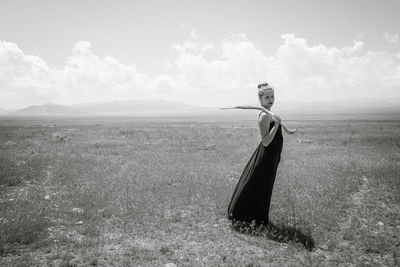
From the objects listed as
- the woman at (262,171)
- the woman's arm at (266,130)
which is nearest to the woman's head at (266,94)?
the woman at (262,171)

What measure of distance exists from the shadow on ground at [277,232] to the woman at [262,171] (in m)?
0.16

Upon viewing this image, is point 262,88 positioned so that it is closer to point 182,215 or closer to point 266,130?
point 266,130

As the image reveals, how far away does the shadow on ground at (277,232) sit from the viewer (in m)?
7.16

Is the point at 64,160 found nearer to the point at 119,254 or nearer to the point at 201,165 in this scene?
the point at 201,165

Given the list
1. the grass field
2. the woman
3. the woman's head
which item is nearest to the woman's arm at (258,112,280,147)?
the woman

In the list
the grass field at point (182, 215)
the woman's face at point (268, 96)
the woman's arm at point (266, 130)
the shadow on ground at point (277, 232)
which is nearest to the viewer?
the grass field at point (182, 215)

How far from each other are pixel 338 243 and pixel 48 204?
8.67m

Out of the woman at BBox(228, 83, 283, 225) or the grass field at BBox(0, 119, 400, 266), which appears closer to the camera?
the grass field at BBox(0, 119, 400, 266)

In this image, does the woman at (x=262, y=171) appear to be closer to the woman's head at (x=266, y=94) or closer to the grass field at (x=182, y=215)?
the woman's head at (x=266, y=94)

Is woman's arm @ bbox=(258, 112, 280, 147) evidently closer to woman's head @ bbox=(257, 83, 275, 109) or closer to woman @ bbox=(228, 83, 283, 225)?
woman @ bbox=(228, 83, 283, 225)

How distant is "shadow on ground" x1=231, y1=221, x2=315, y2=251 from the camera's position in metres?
7.16

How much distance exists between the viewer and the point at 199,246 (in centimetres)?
690

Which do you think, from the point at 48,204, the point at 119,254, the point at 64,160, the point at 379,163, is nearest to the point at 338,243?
the point at 119,254

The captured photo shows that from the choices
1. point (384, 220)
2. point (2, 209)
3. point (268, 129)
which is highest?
point (268, 129)
